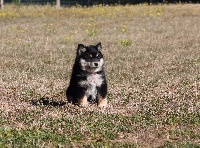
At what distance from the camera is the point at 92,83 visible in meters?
11.3

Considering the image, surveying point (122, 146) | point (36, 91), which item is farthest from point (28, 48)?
point (122, 146)

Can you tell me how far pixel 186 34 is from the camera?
3109 centimetres

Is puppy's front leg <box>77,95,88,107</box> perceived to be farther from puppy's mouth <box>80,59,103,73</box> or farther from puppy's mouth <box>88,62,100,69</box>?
puppy's mouth <box>88,62,100,69</box>

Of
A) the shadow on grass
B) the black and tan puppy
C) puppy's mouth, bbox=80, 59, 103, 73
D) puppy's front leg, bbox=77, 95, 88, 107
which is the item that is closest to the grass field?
the shadow on grass

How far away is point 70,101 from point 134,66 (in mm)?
8329

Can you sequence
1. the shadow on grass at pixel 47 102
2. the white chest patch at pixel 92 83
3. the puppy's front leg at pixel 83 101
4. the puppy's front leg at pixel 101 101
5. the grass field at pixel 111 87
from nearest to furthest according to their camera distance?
the grass field at pixel 111 87
the white chest patch at pixel 92 83
the puppy's front leg at pixel 83 101
the puppy's front leg at pixel 101 101
the shadow on grass at pixel 47 102

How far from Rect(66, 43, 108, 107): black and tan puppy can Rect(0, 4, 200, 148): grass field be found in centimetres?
30

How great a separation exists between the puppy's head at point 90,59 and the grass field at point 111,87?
91 centimetres

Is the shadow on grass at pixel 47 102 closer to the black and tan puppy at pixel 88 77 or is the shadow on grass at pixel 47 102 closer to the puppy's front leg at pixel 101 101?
the black and tan puppy at pixel 88 77

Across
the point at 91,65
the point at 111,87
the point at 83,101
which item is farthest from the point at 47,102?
the point at 111,87

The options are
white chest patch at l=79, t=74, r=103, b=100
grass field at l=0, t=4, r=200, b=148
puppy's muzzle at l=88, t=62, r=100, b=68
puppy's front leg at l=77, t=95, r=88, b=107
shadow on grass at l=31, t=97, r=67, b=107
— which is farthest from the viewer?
shadow on grass at l=31, t=97, r=67, b=107

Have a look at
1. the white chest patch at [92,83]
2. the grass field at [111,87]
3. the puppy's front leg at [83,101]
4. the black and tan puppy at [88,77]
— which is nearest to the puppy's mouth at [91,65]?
the black and tan puppy at [88,77]

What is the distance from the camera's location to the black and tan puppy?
11.3 metres

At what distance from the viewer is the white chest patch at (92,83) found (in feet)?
37.1
